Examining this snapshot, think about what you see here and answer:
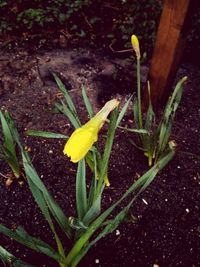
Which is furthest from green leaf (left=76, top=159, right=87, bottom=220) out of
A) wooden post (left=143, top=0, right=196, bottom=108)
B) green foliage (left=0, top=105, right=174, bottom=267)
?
wooden post (left=143, top=0, right=196, bottom=108)

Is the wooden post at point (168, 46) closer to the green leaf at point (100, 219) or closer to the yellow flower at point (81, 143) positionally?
the green leaf at point (100, 219)

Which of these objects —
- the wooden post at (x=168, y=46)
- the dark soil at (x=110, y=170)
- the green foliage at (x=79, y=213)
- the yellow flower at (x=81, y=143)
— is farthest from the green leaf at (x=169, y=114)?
the yellow flower at (x=81, y=143)

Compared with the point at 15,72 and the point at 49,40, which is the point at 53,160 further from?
the point at 49,40

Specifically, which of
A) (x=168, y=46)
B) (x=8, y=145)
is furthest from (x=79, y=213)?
(x=168, y=46)

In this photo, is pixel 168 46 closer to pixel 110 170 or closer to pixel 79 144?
pixel 110 170

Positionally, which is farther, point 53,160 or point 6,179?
point 53,160

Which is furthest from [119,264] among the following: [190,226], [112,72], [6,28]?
[6,28]

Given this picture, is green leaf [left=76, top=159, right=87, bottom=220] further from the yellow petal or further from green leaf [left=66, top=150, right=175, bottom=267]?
the yellow petal
